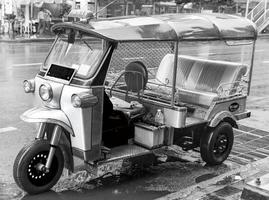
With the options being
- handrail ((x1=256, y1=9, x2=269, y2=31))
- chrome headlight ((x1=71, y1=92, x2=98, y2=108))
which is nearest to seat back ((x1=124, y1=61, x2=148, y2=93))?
chrome headlight ((x1=71, y1=92, x2=98, y2=108))

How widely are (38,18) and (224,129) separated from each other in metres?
19.9

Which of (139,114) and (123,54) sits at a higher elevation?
(123,54)

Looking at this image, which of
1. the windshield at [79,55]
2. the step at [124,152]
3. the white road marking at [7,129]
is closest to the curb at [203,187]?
the step at [124,152]

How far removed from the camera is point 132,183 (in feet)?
18.8

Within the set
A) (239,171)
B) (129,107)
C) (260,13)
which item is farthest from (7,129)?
(260,13)

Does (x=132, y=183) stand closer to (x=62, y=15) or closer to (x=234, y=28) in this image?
(x=234, y=28)

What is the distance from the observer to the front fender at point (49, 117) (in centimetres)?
498

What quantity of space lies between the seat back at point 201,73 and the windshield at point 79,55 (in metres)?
2.11

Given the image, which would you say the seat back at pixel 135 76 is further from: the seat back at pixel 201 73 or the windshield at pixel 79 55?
the windshield at pixel 79 55

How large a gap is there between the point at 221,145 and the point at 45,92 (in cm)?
283

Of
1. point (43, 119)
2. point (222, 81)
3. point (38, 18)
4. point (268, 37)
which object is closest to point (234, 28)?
point (222, 81)

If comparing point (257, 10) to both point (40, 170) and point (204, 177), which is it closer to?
point (204, 177)

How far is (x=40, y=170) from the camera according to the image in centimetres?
506

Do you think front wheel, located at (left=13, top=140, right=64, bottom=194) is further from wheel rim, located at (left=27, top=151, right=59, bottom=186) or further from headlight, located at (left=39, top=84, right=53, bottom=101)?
headlight, located at (left=39, top=84, right=53, bottom=101)
